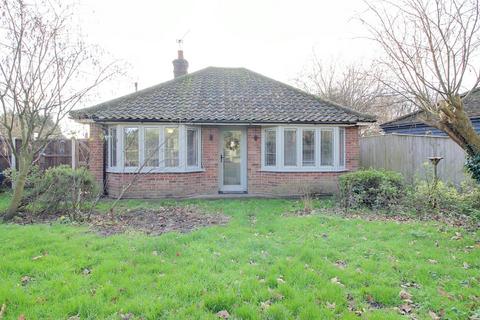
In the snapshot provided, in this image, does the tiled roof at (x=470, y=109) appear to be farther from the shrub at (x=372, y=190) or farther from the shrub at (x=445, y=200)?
the shrub at (x=445, y=200)

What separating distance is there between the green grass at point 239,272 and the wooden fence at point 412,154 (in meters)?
4.24

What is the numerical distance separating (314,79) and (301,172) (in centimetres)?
1929

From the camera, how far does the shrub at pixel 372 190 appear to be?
31.1 ft

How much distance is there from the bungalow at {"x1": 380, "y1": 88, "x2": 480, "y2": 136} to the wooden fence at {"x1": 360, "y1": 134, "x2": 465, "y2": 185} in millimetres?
1046

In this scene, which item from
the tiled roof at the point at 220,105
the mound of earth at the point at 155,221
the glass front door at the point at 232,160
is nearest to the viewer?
the mound of earth at the point at 155,221

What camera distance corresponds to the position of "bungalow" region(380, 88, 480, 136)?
14094mm

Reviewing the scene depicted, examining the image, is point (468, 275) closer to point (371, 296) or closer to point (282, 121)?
point (371, 296)

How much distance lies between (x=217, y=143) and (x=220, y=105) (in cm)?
148

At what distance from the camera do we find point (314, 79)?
30219 mm

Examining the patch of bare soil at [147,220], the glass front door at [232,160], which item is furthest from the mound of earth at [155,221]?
the glass front door at [232,160]

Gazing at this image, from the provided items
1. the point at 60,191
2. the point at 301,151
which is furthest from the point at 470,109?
the point at 60,191

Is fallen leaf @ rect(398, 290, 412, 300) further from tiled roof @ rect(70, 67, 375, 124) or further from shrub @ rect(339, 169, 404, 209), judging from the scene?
tiled roof @ rect(70, 67, 375, 124)

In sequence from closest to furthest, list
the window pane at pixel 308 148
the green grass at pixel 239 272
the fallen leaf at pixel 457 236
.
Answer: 1. the green grass at pixel 239 272
2. the fallen leaf at pixel 457 236
3. the window pane at pixel 308 148

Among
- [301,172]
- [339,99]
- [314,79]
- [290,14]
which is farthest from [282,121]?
[314,79]
